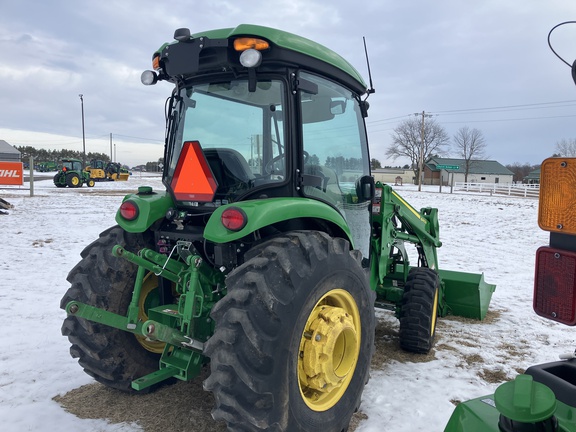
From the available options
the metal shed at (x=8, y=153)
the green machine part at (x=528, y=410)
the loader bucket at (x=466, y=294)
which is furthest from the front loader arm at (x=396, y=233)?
the metal shed at (x=8, y=153)

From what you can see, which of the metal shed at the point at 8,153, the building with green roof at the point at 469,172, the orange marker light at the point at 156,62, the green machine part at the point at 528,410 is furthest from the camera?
the building with green roof at the point at 469,172

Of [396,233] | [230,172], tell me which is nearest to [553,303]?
[230,172]

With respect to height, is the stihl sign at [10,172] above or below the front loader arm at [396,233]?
above

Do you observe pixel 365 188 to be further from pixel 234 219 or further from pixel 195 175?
pixel 234 219

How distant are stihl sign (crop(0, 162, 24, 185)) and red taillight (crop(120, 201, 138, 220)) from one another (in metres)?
17.0

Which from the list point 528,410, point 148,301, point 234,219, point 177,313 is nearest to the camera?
point 528,410

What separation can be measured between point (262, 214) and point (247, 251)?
0.32 meters

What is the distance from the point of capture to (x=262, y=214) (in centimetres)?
251

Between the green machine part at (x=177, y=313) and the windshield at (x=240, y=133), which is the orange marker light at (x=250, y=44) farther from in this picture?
the green machine part at (x=177, y=313)

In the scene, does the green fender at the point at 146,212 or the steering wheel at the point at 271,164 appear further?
the green fender at the point at 146,212

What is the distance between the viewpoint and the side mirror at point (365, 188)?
154 inches

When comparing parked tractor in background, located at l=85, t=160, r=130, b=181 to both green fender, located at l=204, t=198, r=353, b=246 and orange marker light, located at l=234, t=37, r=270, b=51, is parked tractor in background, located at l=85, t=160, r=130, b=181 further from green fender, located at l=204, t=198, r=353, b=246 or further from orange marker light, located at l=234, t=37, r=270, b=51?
green fender, located at l=204, t=198, r=353, b=246

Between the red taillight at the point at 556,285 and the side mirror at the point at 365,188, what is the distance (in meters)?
2.29

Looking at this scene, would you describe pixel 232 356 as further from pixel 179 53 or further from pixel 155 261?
pixel 179 53
